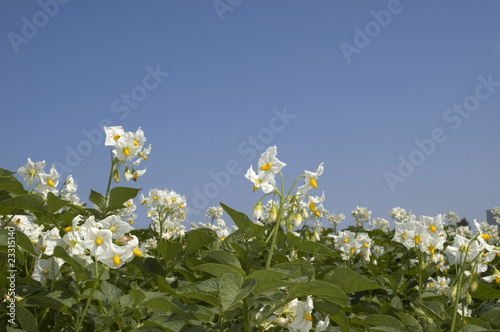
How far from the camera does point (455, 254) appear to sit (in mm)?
2551

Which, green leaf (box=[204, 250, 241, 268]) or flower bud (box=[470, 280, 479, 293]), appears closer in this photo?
green leaf (box=[204, 250, 241, 268])

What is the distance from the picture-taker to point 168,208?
4922mm

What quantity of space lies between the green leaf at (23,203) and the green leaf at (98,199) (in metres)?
0.34

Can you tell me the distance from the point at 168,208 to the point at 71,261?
3.33 meters

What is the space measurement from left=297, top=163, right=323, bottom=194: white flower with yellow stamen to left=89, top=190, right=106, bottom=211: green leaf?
40.8 inches

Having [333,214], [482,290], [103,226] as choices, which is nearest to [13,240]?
[103,226]

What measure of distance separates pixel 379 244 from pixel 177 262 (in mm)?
3547

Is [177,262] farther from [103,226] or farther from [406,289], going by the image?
[406,289]

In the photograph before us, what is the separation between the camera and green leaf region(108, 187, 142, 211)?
213 cm

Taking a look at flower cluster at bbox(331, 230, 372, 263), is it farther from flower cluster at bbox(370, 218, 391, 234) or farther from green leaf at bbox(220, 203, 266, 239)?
flower cluster at bbox(370, 218, 391, 234)

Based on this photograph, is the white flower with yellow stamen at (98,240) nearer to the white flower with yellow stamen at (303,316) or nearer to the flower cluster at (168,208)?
the white flower with yellow stamen at (303,316)

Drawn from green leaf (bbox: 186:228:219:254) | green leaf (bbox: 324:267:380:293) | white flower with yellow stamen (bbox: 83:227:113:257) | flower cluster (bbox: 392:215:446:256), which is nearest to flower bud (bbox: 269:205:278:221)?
green leaf (bbox: 186:228:219:254)

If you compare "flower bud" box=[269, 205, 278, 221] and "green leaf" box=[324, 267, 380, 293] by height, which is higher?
"flower bud" box=[269, 205, 278, 221]

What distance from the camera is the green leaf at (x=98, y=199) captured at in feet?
7.59
